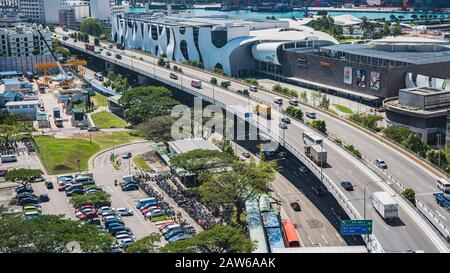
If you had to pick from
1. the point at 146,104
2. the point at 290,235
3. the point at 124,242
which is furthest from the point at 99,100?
the point at 290,235

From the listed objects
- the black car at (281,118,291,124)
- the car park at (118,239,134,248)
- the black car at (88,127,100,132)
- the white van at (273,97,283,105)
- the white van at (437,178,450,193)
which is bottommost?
the car park at (118,239,134,248)

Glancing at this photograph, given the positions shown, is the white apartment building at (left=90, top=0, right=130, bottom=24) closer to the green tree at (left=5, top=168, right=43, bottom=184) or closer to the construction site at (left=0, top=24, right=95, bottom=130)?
the construction site at (left=0, top=24, right=95, bottom=130)

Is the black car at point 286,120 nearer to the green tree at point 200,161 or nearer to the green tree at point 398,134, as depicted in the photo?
the green tree at point 398,134

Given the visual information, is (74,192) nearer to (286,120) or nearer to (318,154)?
(318,154)

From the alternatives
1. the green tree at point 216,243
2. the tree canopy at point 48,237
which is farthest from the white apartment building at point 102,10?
the green tree at point 216,243

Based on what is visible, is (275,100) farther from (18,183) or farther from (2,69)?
(2,69)

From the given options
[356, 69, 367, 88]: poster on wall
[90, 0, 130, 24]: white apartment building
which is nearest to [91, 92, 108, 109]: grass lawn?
[356, 69, 367, 88]: poster on wall

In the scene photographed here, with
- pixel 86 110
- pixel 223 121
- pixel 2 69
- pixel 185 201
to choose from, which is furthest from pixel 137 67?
pixel 185 201
